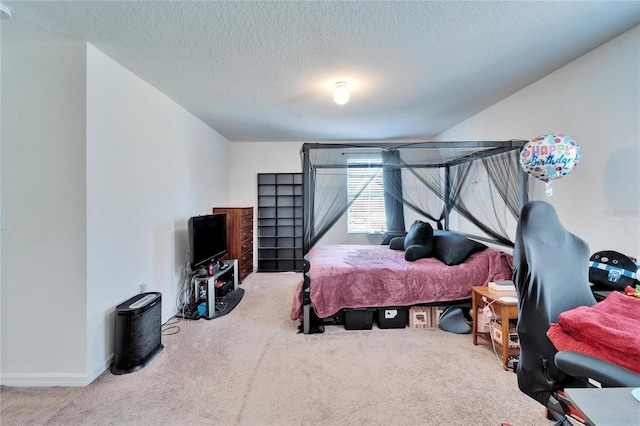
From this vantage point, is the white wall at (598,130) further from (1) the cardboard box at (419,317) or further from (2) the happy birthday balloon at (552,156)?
(1) the cardboard box at (419,317)

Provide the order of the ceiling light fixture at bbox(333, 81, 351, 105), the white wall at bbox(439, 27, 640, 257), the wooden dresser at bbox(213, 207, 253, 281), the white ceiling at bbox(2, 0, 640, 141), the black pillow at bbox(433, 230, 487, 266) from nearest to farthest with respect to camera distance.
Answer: the white ceiling at bbox(2, 0, 640, 141) → the white wall at bbox(439, 27, 640, 257) → the ceiling light fixture at bbox(333, 81, 351, 105) → the black pillow at bbox(433, 230, 487, 266) → the wooden dresser at bbox(213, 207, 253, 281)

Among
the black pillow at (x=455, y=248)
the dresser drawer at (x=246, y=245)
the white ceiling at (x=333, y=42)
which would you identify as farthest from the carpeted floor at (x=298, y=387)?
the white ceiling at (x=333, y=42)

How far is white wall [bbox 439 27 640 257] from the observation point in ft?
6.01

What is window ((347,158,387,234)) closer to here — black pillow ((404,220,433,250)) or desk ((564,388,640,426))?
black pillow ((404,220,433,250))

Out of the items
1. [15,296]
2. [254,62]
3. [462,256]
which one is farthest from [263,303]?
[254,62]

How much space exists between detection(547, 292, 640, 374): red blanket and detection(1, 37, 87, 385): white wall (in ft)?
9.58

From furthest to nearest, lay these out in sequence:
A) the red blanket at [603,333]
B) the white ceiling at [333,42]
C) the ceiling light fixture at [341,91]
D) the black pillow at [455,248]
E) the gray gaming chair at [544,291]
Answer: the black pillow at [455,248]
the ceiling light fixture at [341,91]
the white ceiling at [333,42]
the gray gaming chair at [544,291]
the red blanket at [603,333]

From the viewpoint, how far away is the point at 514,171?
2758mm

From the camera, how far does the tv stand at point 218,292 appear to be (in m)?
3.13

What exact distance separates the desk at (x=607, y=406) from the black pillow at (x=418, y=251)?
2501 mm

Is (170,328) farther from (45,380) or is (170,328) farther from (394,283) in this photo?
(394,283)

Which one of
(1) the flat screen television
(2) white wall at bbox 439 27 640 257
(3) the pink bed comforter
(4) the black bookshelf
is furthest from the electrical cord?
(2) white wall at bbox 439 27 640 257

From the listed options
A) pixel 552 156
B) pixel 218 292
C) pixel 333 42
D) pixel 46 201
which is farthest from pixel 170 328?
pixel 552 156

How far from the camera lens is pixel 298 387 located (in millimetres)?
1924
